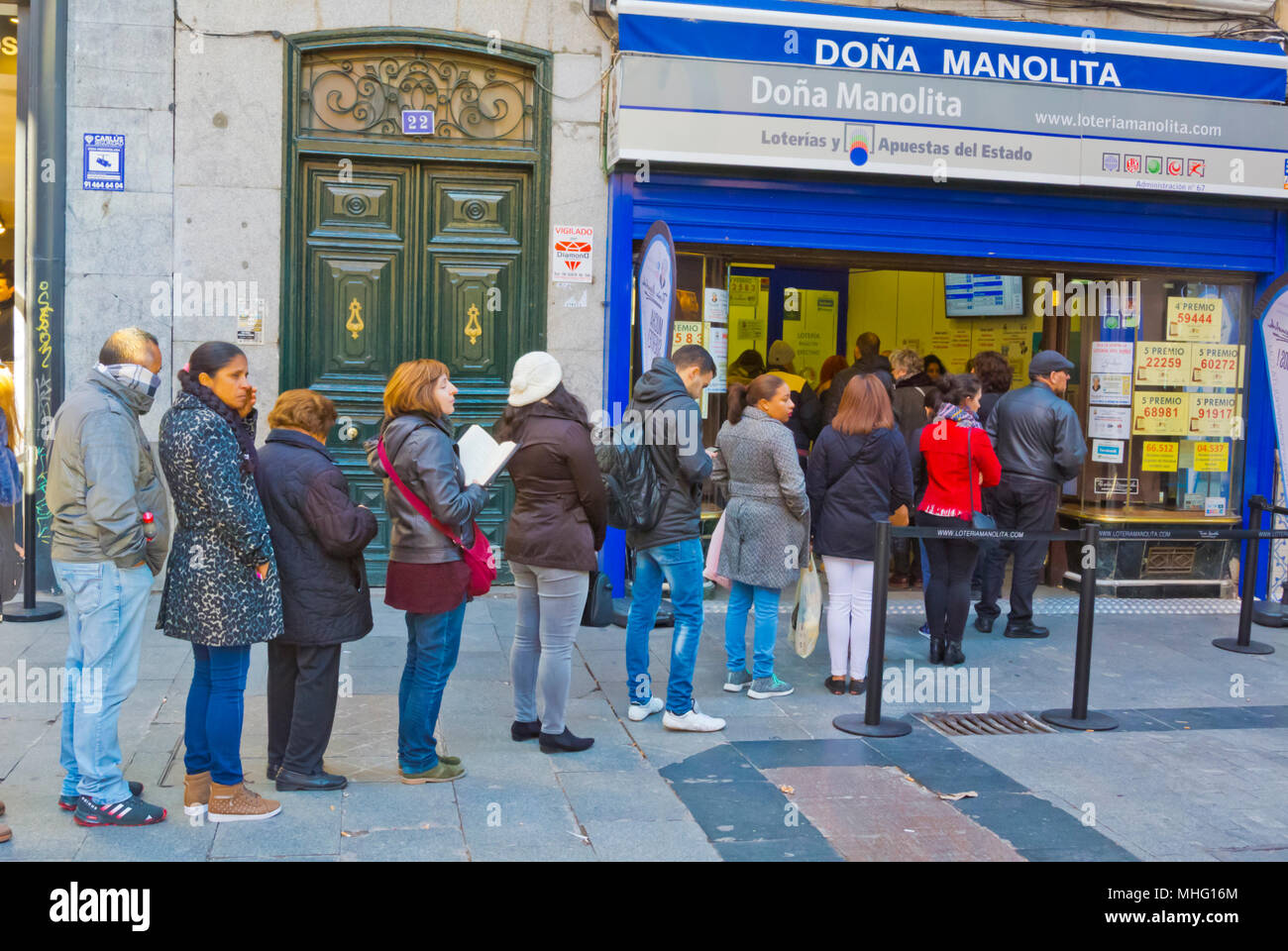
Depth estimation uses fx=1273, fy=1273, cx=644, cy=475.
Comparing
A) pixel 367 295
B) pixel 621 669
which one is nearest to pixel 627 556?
pixel 621 669

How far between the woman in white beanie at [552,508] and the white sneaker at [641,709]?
0.62 m

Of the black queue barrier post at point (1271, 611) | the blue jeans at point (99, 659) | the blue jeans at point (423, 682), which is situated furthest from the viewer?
the black queue barrier post at point (1271, 611)

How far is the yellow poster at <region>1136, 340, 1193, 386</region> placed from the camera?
399 inches

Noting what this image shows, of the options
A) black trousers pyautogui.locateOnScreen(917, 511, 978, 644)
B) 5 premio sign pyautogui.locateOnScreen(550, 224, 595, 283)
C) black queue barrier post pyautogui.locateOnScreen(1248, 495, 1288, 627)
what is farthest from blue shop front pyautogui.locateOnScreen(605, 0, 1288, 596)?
black trousers pyautogui.locateOnScreen(917, 511, 978, 644)

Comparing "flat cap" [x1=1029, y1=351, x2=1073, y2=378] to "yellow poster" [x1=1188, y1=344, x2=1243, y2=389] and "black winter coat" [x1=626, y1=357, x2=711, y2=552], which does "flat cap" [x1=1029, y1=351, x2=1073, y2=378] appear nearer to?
"yellow poster" [x1=1188, y1=344, x2=1243, y2=389]

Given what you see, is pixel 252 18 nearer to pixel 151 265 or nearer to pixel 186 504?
pixel 151 265

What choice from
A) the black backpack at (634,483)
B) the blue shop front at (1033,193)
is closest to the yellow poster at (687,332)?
the blue shop front at (1033,193)

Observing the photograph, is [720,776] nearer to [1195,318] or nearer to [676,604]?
[676,604]

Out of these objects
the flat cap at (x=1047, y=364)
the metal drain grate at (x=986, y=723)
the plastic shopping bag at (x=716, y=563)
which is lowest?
the metal drain grate at (x=986, y=723)

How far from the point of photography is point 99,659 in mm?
4641

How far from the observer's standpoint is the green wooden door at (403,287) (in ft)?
28.7

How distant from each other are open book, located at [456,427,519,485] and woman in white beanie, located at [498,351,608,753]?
0.71 feet

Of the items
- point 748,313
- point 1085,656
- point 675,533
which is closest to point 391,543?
point 675,533

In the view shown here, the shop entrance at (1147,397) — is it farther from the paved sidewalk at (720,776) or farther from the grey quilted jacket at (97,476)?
the grey quilted jacket at (97,476)
